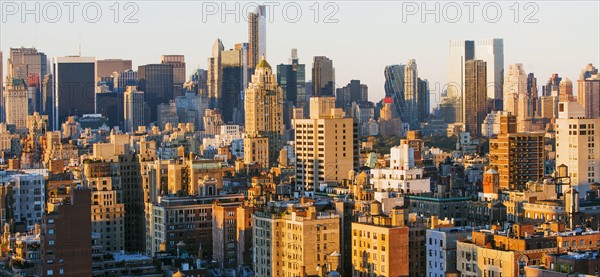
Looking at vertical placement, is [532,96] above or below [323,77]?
below

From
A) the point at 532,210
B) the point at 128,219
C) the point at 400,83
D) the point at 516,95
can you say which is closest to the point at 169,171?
the point at 128,219

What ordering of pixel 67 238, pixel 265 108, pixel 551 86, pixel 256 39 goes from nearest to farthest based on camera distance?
pixel 67 238 < pixel 265 108 < pixel 551 86 < pixel 256 39

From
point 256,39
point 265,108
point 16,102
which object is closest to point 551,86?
point 265,108

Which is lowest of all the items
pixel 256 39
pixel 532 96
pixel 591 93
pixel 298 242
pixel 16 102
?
pixel 298 242

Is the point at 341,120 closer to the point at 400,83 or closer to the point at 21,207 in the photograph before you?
the point at 21,207

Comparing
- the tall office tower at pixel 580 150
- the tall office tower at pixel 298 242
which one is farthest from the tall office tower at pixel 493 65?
the tall office tower at pixel 298 242

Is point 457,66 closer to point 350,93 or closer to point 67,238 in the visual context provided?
point 350,93
